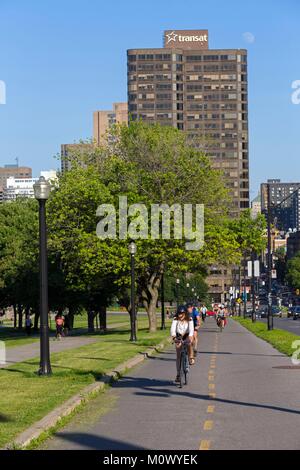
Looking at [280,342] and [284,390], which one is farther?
[280,342]

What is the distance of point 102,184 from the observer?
52438 millimetres

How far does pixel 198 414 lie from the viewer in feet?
47.8

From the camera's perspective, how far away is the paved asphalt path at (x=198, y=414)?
1177 centimetres

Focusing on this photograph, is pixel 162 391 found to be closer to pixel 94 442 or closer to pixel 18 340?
pixel 94 442

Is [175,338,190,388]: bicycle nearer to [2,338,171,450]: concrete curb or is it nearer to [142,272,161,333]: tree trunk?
[2,338,171,450]: concrete curb

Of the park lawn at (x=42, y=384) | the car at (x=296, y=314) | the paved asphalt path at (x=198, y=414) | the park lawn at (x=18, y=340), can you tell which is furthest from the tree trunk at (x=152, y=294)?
the car at (x=296, y=314)

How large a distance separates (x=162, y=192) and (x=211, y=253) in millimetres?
4511

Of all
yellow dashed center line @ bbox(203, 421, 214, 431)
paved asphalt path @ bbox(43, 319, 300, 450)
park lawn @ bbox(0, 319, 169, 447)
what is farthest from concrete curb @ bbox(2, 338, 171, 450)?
yellow dashed center line @ bbox(203, 421, 214, 431)

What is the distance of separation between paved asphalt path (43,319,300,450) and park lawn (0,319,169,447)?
60 centimetres

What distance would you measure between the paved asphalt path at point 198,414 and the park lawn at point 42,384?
0.60 metres

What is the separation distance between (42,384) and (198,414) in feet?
17.4

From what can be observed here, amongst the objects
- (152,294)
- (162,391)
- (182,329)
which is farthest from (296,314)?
(162,391)

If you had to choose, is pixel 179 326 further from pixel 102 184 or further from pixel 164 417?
pixel 102 184

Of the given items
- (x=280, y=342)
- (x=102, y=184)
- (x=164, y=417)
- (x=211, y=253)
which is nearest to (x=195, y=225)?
(x=211, y=253)
